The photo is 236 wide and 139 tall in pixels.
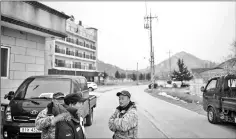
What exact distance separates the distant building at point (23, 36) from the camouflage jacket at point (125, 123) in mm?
6499

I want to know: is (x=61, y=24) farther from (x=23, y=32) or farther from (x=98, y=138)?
(x=98, y=138)

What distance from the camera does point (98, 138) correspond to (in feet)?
19.2

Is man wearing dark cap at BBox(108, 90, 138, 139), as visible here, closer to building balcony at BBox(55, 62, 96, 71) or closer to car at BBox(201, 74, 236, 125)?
car at BBox(201, 74, 236, 125)

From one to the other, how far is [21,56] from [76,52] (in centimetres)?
4782

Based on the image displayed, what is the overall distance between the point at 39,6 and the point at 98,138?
6.66 meters

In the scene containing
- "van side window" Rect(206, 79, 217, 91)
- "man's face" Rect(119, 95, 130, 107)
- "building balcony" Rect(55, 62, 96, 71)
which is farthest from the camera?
"building balcony" Rect(55, 62, 96, 71)

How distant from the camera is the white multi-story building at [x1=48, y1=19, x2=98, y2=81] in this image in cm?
4759

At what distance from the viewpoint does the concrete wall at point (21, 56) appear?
8469 mm

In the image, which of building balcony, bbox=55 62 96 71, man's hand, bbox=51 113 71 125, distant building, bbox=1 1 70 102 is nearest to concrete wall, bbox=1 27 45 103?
distant building, bbox=1 1 70 102

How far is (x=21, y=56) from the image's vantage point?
30.1ft

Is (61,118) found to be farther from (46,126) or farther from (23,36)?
(23,36)

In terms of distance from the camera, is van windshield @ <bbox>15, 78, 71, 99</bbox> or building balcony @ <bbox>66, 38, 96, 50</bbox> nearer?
van windshield @ <bbox>15, 78, 71, 99</bbox>

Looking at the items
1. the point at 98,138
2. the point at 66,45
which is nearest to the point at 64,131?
the point at 98,138

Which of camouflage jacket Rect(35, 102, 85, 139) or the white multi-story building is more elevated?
the white multi-story building
